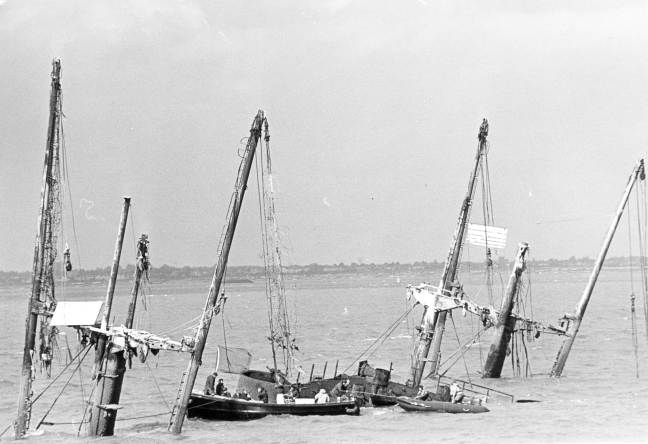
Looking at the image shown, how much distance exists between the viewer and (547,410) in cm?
4028

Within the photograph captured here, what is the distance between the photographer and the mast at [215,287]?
3128 cm

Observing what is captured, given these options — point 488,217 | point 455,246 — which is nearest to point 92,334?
point 455,246

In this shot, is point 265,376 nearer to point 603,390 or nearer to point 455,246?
point 455,246

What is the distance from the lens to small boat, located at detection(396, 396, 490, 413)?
126ft

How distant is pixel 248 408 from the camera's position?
37.4m

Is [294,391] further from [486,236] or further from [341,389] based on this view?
[486,236]

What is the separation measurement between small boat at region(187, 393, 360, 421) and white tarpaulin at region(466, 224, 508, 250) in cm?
1173

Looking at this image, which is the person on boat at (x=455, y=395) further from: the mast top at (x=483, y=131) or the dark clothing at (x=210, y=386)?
the mast top at (x=483, y=131)

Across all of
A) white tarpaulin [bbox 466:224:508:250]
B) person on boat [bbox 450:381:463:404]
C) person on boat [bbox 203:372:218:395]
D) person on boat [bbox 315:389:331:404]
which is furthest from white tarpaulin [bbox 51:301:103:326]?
white tarpaulin [bbox 466:224:508:250]

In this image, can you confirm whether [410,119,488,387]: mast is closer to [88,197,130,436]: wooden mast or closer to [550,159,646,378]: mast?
[550,159,646,378]: mast

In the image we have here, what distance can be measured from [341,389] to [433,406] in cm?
478

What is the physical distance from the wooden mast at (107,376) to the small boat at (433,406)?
14.3m

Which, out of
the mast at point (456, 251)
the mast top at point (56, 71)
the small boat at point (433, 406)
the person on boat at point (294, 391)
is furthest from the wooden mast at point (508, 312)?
the mast top at point (56, 71)

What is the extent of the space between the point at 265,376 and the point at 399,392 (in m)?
6.94
